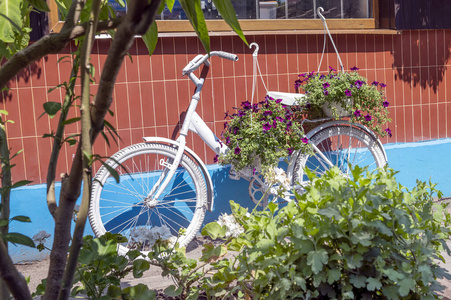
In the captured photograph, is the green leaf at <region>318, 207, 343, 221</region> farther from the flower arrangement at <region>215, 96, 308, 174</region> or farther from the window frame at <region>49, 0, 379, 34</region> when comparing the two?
the window frame at <region>49, 0, 379, 34</region>

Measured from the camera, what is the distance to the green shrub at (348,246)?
1757mm

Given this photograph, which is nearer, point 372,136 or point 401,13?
point 372,136

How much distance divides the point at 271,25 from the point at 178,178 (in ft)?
5.44

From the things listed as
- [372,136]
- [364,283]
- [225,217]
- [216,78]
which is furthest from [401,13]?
[364,283]

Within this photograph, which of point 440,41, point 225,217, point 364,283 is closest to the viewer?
point 364,283

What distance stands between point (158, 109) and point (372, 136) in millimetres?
1811

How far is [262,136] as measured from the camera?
4.07 m

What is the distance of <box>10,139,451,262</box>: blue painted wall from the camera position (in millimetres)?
4188

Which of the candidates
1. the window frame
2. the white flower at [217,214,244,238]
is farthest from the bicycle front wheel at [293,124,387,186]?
the white flower at [217,214,244,238]

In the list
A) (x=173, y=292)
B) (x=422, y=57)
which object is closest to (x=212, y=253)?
(x=173, y=292)

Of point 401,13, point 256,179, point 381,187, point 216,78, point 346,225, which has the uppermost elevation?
point 401,13

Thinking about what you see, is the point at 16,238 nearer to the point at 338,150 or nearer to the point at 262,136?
the point at 262,136

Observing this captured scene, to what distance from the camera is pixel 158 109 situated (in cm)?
464

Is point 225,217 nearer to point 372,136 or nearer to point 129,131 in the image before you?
point 129,131
